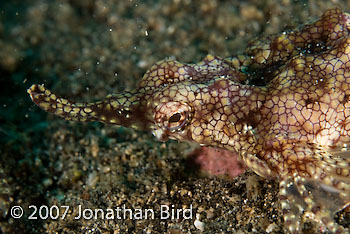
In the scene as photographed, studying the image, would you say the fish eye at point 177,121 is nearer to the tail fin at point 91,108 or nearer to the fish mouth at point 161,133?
the fish mouth at point 161,133

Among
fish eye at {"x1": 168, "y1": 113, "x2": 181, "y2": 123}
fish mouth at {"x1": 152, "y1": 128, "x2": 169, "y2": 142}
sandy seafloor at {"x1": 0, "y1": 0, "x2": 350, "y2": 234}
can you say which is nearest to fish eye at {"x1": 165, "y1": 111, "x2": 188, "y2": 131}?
fish eye at {"x1": 168, "y1": 113, "x2": 181, "y2": 123}

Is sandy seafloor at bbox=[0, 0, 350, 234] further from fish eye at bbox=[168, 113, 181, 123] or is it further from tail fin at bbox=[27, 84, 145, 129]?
fish eye at bbox=[168, 113, 181, 123]

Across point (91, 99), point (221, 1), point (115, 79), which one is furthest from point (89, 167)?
point (221, 1)

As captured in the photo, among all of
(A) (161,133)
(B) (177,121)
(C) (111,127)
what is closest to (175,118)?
(B) (177,121)

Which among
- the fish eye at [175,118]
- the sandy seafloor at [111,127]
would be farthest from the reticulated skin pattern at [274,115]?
the sandy seafloor at [111,127]

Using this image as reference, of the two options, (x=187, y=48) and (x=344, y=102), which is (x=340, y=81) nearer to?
(x=344, y=102)

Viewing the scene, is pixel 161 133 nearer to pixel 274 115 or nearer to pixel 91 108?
pixel 91 108
